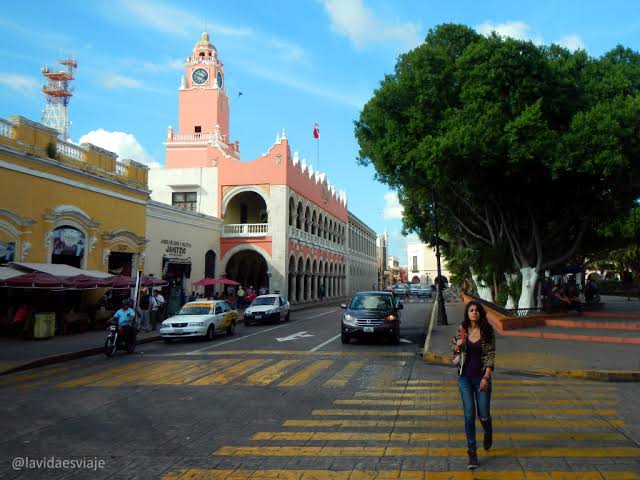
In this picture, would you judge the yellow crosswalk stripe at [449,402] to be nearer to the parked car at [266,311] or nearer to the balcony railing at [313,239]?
the parked car at [266,311]

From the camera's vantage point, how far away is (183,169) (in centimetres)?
4466

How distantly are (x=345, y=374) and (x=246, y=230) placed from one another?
32.5 metres

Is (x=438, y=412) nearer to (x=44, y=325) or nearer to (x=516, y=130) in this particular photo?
(x=516, y=130)

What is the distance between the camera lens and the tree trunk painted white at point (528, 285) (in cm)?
2305

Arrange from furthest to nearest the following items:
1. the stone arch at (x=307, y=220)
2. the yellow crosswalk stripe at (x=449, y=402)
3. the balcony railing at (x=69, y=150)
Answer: the stone arch at (x=307, y=220) < the balcony railing at (x=69, y=150) < the yellow crosswalk stripe at (x=449, y=402)

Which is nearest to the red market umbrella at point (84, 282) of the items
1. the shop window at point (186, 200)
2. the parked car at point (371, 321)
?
the parked car at point (371, 321)

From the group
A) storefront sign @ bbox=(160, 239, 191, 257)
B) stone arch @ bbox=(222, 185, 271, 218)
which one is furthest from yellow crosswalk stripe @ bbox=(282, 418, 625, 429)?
stone arch @ bbox=(222, 185, 271, 218)

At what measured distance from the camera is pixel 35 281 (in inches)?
729

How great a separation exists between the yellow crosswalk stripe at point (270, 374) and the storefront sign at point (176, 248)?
20760mm

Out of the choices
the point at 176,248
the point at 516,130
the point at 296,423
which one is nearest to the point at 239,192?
the point at 176,248

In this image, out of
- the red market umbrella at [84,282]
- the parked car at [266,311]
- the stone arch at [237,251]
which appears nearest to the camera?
the red market umbrella at [84,282]

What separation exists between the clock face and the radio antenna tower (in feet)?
133

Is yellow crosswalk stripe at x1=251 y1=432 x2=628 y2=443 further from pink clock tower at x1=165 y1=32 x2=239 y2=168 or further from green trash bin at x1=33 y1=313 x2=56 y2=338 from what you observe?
pink clock tower at x1=165 y1=32 x2=239 y2=168

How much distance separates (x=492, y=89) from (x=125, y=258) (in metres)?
19.3
